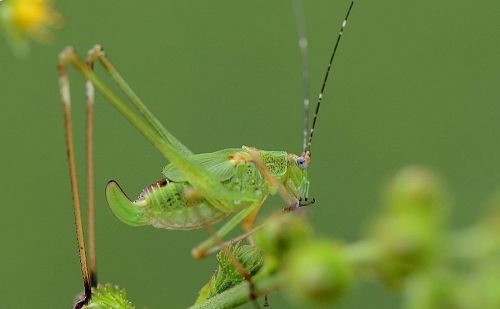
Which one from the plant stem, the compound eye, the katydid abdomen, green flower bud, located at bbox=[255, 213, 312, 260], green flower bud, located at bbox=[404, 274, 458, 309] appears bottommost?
green flower bud, located at bbox=[404, 274, 458, 309]

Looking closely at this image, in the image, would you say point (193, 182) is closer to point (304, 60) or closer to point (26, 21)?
point (304, 60)

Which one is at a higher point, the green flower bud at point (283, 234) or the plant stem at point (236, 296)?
the plant stem at point (236, 296)

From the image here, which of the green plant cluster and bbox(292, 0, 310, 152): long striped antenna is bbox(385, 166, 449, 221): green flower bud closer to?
the green plant cluster

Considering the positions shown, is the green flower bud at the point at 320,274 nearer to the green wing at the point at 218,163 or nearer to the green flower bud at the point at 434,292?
the green flower bud at the point at 434,292

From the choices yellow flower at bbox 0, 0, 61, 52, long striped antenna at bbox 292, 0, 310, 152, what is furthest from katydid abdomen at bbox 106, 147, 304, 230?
yellow flower at bbox 0, 0, 61, 52

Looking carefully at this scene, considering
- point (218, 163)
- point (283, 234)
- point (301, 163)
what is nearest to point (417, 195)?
point (283, 234)

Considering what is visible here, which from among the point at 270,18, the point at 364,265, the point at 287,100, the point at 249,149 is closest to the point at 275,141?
the point at 287,100

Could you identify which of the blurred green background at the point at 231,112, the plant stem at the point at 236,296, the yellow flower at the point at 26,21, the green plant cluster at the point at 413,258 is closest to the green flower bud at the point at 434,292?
the green plant cluster at the point at 413,258
